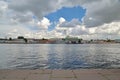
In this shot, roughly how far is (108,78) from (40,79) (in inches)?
109

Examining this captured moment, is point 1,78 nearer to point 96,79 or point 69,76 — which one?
point 69,76

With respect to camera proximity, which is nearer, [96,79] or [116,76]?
[96,79]

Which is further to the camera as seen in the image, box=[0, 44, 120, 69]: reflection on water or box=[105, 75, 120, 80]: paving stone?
box=[0, 44, 120, 69]: reflection on water

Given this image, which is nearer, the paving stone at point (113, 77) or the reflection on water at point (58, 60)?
the paving stone at point (113, 77)

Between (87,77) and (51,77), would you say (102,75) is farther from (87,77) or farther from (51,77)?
(51,77)

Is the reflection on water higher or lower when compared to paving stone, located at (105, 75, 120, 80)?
lower

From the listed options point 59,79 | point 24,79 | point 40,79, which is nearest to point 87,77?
point 59,79

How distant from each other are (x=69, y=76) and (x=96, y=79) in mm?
1251

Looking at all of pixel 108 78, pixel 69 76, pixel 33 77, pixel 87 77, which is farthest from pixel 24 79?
pixel 108 78

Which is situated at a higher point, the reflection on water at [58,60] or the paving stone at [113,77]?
the paving stone at [113,77]

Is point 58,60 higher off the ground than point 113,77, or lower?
lower

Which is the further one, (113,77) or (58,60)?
(58,60)

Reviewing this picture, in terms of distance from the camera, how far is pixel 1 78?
917 cm

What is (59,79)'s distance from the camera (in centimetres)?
905
